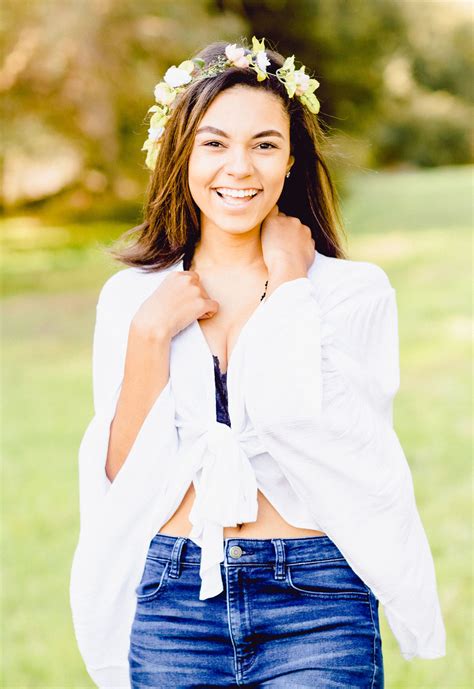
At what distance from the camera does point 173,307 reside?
2.29 metres

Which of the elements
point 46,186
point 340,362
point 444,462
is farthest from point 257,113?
point 46,186

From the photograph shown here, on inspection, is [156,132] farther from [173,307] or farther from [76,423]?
[76,423]

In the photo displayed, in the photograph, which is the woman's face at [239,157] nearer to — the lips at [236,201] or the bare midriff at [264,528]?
the lips at [236,201]

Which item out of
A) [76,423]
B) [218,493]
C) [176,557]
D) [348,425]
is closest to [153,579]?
[176,557]

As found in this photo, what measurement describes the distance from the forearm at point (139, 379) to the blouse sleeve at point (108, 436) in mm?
25

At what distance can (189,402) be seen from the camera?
7.39ft

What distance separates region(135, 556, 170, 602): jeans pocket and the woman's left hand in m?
0.73

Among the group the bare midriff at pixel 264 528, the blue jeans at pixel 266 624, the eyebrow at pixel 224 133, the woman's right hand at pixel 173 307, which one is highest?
the eyebrow at pixel 224 133

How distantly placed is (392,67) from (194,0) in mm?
13373

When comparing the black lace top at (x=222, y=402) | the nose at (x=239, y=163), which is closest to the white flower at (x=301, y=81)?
the nose at (x=239, y=163)

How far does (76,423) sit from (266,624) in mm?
5272

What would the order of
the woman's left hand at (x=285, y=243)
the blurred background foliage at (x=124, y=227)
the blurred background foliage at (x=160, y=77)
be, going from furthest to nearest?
the blurred background foliage at (x=160, y=77) < the blurred background foliage at (x=124, y=227) < the woman's left hand at (x=285, y=243)

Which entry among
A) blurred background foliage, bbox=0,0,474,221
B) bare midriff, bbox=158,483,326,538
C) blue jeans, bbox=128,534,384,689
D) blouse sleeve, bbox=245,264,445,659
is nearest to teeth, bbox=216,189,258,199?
blouse sleeve, bbox=245,264,445,659

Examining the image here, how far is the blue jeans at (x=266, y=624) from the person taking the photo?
2111mm
